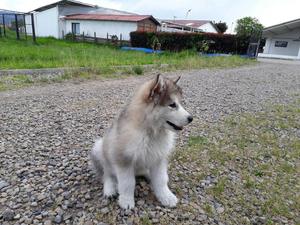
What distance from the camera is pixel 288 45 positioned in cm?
2194

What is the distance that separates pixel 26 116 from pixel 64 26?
2399 cm

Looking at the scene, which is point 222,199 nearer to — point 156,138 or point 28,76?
point 156,138

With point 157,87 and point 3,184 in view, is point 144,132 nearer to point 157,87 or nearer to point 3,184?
point 157,87

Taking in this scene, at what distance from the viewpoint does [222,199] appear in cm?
215

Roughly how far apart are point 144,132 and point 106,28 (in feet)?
76.6

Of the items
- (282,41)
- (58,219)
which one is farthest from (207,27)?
(58,219)

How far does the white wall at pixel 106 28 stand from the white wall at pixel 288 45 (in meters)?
13.0

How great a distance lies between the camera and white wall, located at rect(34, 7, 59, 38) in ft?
79.8

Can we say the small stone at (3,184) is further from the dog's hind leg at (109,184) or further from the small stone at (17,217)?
the dog's hind leg at (109,184)

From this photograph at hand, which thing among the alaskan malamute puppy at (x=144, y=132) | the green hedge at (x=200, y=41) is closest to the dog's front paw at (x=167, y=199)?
the alaskan malamute puppy at (x=144, y=132)

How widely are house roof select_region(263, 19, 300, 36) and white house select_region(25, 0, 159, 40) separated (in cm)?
1131

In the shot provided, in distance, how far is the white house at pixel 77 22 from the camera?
2252cm

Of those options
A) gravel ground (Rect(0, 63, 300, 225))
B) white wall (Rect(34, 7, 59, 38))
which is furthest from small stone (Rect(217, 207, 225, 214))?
white wall (Rect(34, 7, 59, 38))

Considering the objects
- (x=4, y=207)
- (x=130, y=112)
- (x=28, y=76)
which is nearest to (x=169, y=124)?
(x=130, y=112)
